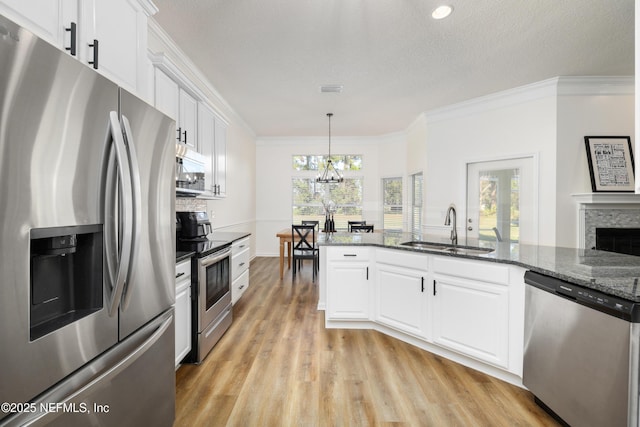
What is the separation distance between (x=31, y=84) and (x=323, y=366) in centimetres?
226

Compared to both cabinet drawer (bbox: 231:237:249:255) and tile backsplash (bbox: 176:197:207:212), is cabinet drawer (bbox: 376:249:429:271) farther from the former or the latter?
tile backsplash (bbox: 176:197:207:212)

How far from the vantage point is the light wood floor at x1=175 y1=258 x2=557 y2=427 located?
1.71 m

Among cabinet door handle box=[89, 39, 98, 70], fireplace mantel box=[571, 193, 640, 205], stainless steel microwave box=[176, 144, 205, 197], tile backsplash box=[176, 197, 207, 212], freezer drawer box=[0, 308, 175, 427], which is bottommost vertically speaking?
freezer drawer box=[0, 308, 175, 427]

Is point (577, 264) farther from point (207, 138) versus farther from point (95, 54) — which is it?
point (207, 138)

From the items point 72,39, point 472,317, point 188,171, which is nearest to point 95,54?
point 72,39

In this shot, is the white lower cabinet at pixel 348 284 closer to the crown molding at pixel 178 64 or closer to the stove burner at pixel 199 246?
the stove burner at pixel 199 246

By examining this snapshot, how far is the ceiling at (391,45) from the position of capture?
2.32 metres

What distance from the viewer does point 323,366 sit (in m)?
2.24

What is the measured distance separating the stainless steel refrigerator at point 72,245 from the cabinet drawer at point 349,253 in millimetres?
1757

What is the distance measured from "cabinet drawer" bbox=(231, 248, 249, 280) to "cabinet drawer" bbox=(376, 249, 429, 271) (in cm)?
154

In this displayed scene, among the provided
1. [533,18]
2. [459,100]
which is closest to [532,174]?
[459,100]

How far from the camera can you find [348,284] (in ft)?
9.32

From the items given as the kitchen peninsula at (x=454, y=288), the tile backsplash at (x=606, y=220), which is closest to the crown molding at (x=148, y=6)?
the kitchen peninsula at (x=454, y=288)

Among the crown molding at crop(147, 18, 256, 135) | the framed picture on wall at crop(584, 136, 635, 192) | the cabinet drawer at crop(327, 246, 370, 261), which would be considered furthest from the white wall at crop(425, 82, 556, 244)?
the crown molding at crop(147, 18, 256, 135)
